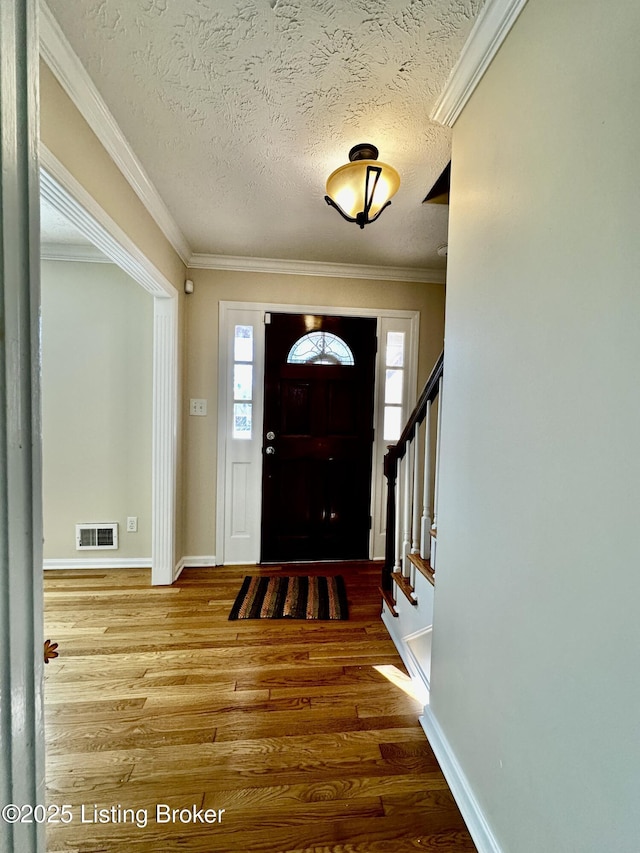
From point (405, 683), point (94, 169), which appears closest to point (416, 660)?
point (405, 683)

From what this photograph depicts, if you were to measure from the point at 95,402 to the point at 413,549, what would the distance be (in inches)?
99.0

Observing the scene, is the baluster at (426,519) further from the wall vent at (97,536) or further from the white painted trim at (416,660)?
the wall vent at (97,536)

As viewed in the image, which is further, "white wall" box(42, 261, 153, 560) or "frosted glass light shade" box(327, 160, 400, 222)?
"white wall" box(42, 261, 153, 560)

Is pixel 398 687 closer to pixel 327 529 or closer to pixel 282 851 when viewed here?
pixel 282 851

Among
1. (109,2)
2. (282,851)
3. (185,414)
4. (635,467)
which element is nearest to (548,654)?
(635,467)

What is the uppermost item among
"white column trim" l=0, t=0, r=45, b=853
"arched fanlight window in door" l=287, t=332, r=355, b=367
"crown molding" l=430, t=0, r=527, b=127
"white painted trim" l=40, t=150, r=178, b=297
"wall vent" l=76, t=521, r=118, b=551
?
"crown molding" l=430, t=0, r=527, b=127

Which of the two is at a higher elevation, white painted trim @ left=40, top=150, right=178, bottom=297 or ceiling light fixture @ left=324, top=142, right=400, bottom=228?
ceiling light fixture @ left=324, top=142, right=400, bottom=228

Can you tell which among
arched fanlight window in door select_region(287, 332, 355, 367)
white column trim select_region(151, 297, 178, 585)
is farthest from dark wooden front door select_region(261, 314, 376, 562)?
white column trim select_region(151, 297, 178, 585)

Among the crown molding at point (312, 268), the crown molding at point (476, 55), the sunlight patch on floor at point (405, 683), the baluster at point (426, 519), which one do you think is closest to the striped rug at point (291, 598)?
the sunlight patch on floor at point (405, 683)

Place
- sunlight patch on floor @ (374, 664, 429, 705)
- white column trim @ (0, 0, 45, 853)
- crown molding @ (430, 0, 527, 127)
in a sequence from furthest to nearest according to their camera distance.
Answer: sunlight patch on floor @ (374, 664, 429, 705) → crown molding @ (430, 0, 527, 127) → white column trim @ (0, 0, 45, 853)

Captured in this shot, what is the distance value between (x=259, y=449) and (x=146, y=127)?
200cm

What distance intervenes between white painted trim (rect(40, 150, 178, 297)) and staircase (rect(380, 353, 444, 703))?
5.04 ft

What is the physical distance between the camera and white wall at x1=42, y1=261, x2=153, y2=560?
2.61 m

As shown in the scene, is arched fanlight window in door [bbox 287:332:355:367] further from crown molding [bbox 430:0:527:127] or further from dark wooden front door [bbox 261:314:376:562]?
crown molding [bbox 430:0:527:127]
